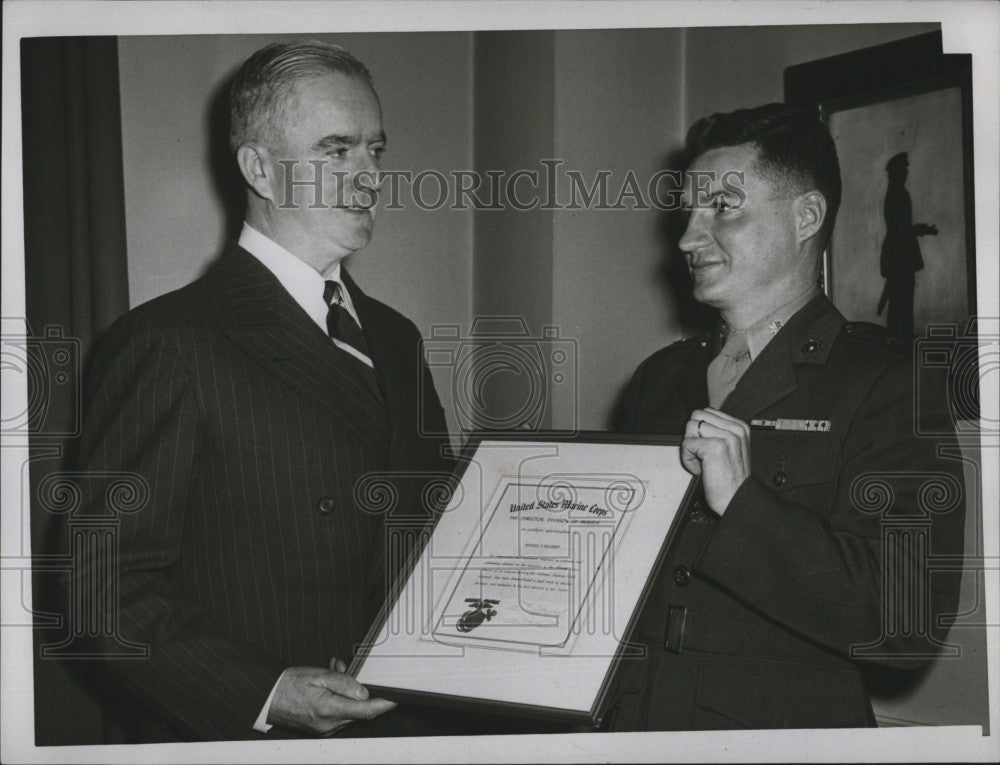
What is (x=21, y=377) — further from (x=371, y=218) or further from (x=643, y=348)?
(x=643, y=348)

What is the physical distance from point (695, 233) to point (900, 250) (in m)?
0.35

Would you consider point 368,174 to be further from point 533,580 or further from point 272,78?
point 533,580

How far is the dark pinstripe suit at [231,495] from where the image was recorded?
135cm

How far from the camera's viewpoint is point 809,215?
1478 millimetres

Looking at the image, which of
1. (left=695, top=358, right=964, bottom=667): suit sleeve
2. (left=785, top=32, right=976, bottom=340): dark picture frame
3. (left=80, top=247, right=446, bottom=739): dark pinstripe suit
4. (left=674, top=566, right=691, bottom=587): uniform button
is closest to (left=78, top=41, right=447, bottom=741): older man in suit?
(left=80, top=247, right=446, bottom=739): dark pinstripe suit

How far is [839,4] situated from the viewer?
156cm

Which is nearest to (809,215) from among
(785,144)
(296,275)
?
(785,144)

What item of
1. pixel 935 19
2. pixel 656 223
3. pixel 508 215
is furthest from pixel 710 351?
pixel 935 19

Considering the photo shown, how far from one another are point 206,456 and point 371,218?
0.48m

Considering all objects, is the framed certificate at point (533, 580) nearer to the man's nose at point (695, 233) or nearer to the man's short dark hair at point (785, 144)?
the man's nose at point (695, 233)

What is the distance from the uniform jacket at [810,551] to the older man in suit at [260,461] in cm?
46

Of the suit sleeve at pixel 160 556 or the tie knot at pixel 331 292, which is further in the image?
the tie knot at pixel 331 292

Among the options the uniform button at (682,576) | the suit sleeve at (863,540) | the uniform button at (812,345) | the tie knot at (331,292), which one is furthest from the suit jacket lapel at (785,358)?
the tie knot at (331,292)

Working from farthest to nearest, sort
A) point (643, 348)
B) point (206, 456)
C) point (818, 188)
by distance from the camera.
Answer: point (643, 348) → point (818, 188) → point (206, 456)
